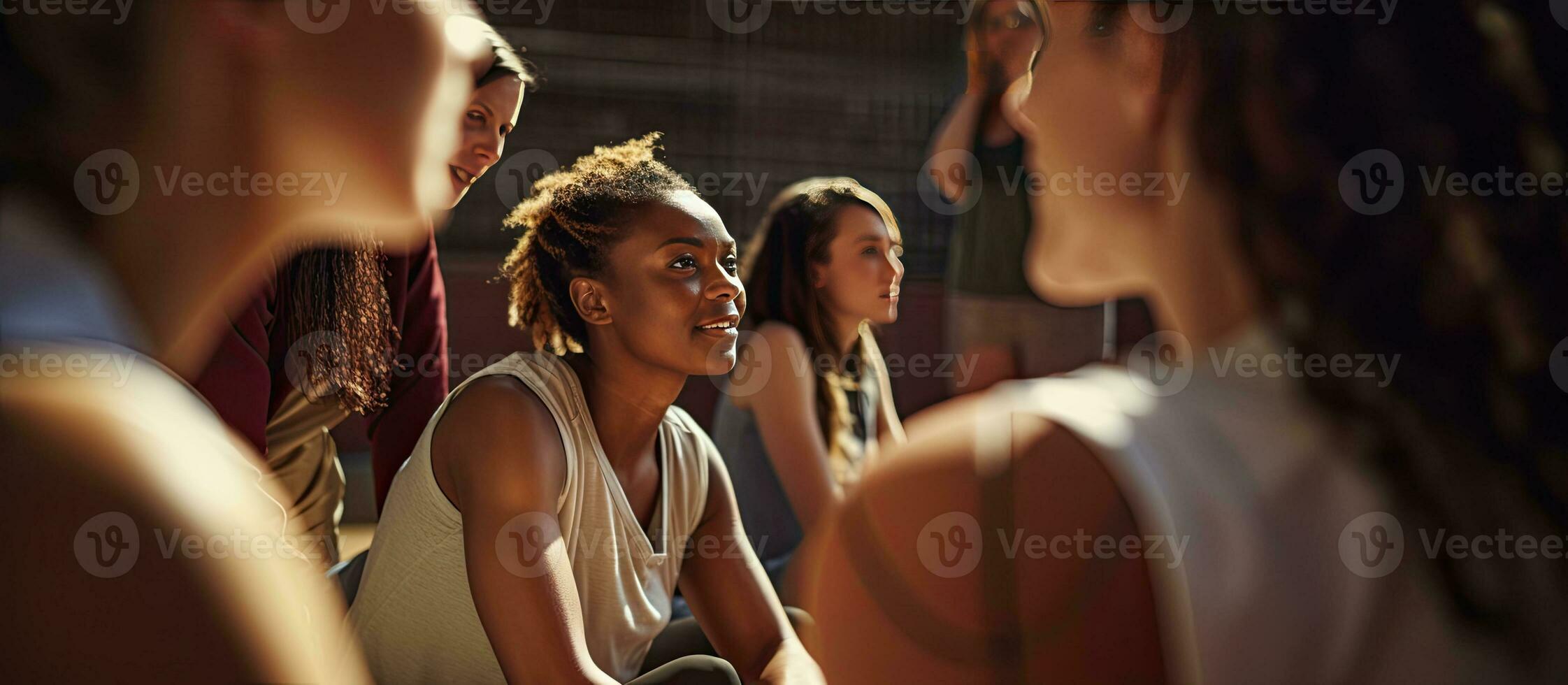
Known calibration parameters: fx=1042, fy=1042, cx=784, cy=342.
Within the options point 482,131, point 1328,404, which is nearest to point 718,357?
point 482,131

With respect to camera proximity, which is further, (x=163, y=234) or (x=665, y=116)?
(x=665, y=116)

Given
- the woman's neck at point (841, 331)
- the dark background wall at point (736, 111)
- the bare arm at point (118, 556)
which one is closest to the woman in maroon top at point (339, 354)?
the woman's neck at point (841, 331)

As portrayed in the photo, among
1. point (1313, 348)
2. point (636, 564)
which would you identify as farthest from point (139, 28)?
point (636, 564)

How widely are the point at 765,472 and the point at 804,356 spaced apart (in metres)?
0.34

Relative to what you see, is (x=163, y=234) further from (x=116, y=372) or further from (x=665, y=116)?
(x=665, y=116)

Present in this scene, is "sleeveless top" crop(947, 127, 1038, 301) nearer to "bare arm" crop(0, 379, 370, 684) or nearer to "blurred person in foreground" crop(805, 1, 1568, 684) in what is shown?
"blurred person in foreground" crop(805, 1, 1568, 684)

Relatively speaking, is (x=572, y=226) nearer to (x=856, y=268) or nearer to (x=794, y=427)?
(x=794, y=427)

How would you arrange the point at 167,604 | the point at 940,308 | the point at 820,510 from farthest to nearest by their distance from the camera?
1. the point at 940,308
2. the point at 820,510
3. the point at 167,604

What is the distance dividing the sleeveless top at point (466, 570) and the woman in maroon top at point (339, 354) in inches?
10.8

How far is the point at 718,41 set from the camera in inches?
266

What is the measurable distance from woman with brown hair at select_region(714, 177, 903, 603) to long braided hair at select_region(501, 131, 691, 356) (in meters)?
0.90

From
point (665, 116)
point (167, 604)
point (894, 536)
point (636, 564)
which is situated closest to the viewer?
point (167, 604)

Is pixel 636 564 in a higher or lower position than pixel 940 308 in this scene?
lower

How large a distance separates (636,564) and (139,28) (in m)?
1.32
